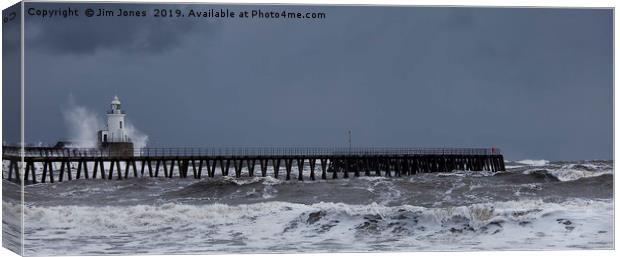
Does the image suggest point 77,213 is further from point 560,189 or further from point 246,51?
point 560,189

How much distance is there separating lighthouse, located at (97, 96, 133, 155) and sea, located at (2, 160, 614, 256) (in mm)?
716

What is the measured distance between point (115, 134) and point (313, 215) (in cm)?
379

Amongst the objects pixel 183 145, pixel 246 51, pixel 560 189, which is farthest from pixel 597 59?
pixel 183 145

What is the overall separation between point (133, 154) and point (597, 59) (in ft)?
28.7

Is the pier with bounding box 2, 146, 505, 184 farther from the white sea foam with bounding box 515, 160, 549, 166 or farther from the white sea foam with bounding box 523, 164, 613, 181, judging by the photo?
the white sea foam with bounding box 523, 164, 613, 181

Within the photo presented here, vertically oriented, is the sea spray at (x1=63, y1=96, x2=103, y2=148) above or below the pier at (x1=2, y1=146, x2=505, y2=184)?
above

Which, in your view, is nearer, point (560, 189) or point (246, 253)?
point (246, 253)

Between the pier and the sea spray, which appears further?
the pier

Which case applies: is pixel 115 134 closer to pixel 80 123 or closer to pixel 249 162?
pixel 80 123

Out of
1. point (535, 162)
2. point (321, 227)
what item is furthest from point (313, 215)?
point (535, 162)

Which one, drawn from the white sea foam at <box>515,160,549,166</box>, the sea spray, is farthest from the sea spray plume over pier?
the white sea foam at <box>515,160,549,166</box>

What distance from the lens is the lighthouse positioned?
18172mm

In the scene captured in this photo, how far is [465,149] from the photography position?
19688mm

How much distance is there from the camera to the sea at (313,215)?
1825 centimetres
